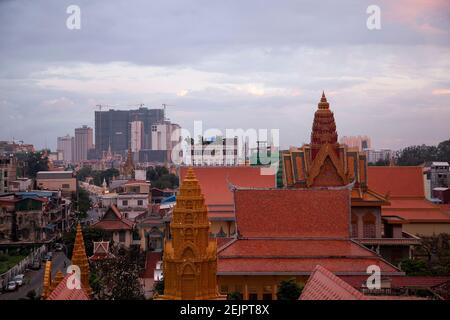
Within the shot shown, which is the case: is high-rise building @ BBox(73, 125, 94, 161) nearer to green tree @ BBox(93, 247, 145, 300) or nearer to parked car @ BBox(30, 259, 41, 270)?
parked car @ BBox(30, 259, 41, 270)

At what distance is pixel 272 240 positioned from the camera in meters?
21.3

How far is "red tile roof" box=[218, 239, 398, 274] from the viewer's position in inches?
780

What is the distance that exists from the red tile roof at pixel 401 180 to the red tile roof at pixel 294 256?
30.5 ft

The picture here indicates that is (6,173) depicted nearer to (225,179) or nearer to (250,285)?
(225,179)

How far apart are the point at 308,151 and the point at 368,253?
621 cm

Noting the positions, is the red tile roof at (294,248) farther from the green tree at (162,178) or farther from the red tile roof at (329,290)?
the green tree at (162,178)

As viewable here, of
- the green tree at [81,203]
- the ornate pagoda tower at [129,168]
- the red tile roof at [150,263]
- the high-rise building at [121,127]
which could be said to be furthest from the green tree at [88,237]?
the ornate pagoda tower at [129,168]

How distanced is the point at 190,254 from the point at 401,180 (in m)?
17.5

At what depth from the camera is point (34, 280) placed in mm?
28406

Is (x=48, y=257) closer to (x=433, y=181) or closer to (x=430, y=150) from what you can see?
(x=433, y=181)

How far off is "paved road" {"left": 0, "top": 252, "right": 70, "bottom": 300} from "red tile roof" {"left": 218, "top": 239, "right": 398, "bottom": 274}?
22.9 ft

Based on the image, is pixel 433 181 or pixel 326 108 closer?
pixel 326 108

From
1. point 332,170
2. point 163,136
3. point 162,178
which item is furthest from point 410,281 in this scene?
point 163,136
